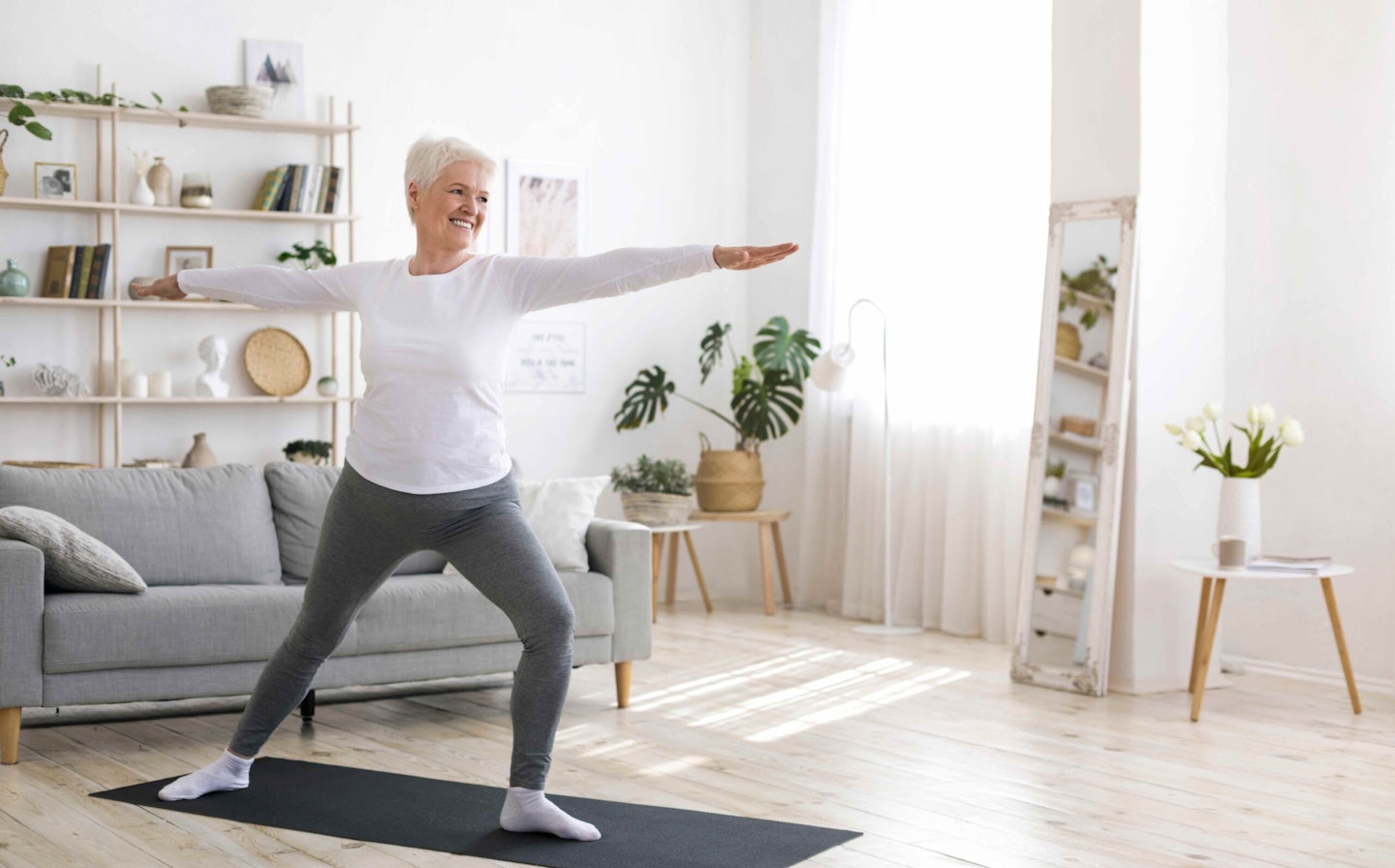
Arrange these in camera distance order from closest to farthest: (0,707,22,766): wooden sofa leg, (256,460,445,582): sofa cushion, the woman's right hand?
the woman's right hand → (0,707,22,766): wooden sofa leg → (256,460,445,582): sofa cushion

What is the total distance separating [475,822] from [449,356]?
1.05 meters

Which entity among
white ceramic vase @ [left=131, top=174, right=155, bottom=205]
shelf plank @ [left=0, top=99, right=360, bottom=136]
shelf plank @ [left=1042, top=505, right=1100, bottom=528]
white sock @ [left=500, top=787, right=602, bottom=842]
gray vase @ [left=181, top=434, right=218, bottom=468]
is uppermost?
shelf plank @ [left=0, top=99, right=360, bottom=136]

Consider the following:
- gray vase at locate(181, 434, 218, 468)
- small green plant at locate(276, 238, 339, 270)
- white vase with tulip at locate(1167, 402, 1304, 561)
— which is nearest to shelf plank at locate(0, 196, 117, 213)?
small green plant at locate(276, 238, 339, 270)

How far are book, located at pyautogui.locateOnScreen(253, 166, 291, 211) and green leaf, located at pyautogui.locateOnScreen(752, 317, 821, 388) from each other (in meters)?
2.21

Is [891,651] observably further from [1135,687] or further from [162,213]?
[162,213]

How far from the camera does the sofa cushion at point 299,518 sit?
466 cm

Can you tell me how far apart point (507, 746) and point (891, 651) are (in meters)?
2.18

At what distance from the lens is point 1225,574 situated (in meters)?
4.58

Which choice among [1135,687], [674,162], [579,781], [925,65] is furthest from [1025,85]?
[579,781]

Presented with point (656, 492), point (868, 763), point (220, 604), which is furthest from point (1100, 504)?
point (220, 604)

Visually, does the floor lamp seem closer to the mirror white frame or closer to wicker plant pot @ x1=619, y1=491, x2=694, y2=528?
wicker plant pot @ x1=619, y1=491, x2=694, y2=528

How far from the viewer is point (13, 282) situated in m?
5.76

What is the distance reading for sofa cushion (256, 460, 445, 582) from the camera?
466 centimetres

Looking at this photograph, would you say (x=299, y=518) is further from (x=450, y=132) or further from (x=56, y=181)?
(x=450, y=132)
